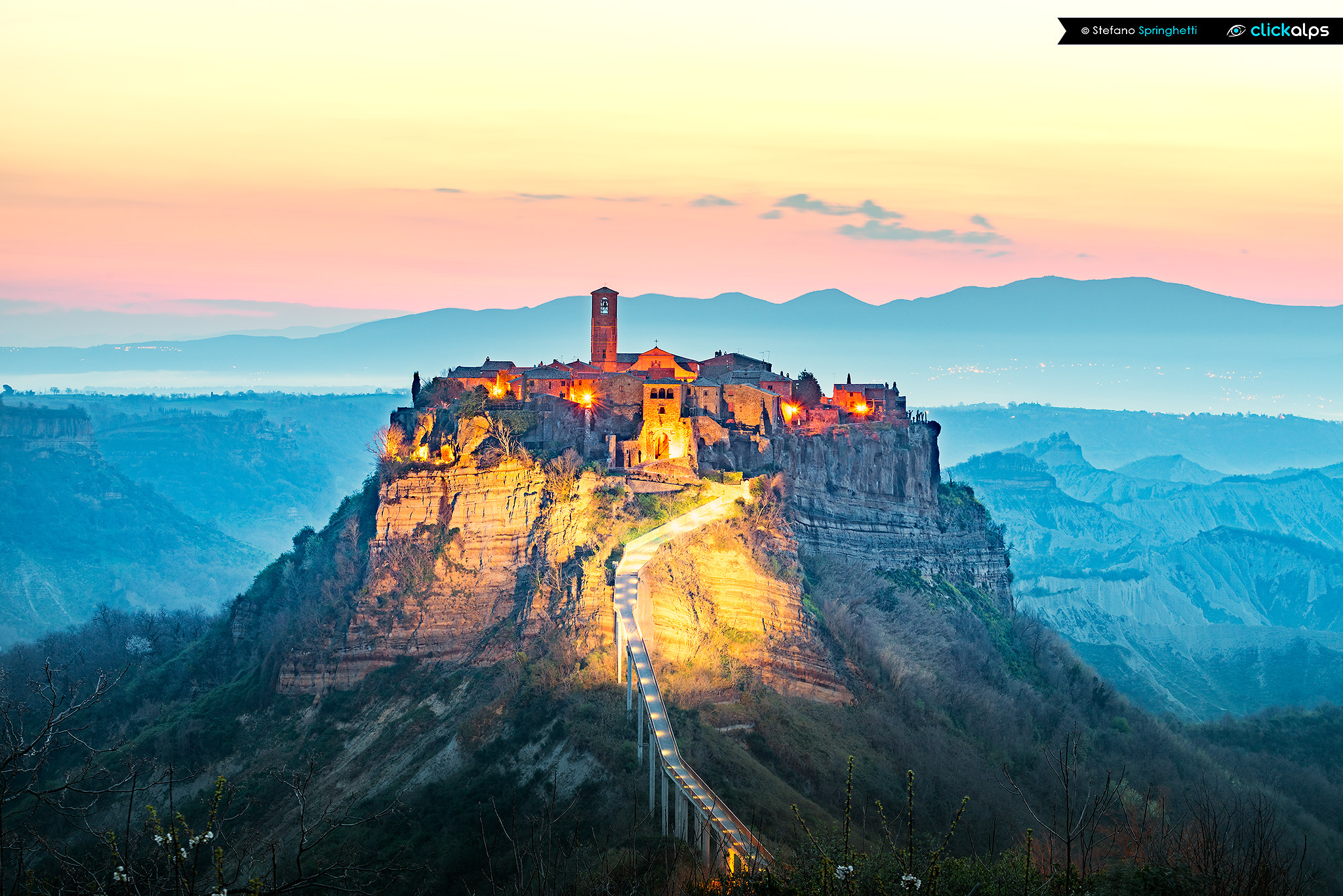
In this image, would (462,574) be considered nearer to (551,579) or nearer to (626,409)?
(551,579)

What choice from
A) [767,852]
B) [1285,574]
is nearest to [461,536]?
[767,852]

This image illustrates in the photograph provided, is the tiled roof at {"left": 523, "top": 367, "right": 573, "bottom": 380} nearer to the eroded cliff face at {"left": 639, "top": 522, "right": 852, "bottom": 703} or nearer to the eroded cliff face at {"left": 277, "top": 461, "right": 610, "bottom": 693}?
the eroded cliff face at {"left": 277, "top": 461, "right": 610, "bottom": 693}

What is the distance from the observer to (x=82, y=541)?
520 ft

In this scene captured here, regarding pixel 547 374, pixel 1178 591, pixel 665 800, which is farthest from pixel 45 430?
pixel 665 800

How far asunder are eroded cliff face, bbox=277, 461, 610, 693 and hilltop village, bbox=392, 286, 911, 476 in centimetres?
355

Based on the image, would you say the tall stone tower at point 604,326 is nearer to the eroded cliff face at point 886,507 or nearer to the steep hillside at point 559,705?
the eroded cliff face at point 886,507

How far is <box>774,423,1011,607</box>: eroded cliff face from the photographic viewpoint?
7888 centimetres

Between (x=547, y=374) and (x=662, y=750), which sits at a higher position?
(x=547, y=374)

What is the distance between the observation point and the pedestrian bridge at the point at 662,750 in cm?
3900

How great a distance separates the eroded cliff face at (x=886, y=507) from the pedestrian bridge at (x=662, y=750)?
14805 mm

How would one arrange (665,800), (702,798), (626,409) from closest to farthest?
(702,798)
(665,800)
(626,409)

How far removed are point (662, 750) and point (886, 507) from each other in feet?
137

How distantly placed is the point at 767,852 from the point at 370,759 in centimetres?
2433

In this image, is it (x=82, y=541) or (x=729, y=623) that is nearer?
(x=729, y=623)
